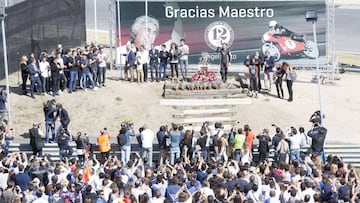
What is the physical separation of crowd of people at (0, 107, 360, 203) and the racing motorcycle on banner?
8759mm

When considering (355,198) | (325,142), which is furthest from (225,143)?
(355,198)

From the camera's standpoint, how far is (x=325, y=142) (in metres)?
28.0

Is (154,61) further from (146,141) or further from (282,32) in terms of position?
(146,141)

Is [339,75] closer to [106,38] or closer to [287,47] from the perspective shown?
[287,47]

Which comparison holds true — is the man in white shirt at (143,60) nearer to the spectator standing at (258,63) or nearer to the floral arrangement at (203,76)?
the floral arrangement at (203,76)

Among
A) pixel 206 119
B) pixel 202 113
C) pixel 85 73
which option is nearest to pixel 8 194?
pixel 206 119

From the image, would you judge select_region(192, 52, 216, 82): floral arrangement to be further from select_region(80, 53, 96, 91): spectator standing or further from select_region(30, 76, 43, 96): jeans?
select_region(30, 76, 43, 96): jeans

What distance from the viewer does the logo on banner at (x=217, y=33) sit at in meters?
34.9

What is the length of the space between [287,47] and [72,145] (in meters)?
11.4

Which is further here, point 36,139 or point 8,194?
point 36,139

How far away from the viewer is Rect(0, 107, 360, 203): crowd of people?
19.8 m

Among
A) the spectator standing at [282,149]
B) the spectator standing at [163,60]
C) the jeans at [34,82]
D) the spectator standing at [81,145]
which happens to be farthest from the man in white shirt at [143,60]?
the spectator standing at [282,149]

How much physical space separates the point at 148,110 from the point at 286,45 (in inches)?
291

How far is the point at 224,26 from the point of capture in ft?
115
